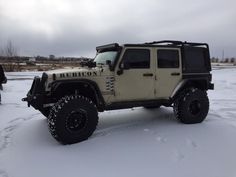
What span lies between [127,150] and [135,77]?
1803 mm

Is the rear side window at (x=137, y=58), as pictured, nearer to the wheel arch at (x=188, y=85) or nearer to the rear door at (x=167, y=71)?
the rear door at (x=167, y=71)

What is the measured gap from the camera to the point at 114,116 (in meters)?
7.95

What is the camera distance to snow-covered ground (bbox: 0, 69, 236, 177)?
15.1 ft

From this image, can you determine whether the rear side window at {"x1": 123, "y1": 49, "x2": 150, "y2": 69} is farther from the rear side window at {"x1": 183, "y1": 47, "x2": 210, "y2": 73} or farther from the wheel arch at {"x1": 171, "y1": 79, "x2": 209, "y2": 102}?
the rear side window at {"x1": 183, "y1": 47, "x2": 210, "y2": 73}

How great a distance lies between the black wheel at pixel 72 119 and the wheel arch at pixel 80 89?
0.29 m

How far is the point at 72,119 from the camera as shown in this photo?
18.9 ft

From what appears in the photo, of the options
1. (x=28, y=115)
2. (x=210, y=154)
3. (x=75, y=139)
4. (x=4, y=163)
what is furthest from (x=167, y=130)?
(x=28, y=115)

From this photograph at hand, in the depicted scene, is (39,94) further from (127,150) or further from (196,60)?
(196,60)

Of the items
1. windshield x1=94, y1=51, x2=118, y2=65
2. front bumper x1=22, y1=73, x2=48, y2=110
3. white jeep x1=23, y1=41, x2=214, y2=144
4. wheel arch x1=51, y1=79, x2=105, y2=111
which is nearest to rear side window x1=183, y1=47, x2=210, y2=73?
white jeep x1=23, y1=41, x2=214, y2=144

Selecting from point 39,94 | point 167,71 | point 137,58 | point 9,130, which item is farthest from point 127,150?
point 9,130

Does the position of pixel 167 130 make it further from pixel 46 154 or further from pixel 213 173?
pixel 46 154

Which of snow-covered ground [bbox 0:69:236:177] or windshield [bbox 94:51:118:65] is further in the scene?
windshield [bbox 94:51:118:65]

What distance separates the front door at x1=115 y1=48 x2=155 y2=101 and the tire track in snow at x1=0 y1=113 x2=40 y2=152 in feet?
7.63

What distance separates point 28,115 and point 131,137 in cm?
359
